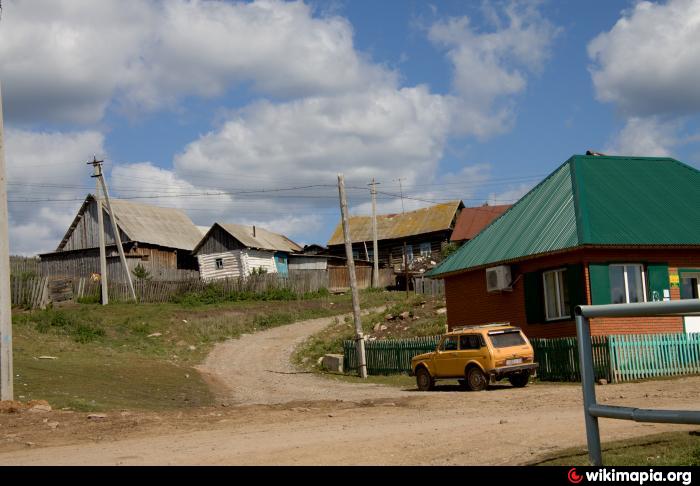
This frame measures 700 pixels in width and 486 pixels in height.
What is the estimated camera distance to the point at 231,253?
61875mm

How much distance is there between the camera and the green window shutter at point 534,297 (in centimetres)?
2502

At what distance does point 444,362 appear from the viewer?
2175cm

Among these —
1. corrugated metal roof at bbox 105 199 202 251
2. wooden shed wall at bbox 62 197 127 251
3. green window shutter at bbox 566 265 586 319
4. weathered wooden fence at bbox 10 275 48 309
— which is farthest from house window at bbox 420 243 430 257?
green window shutter at bbox 566 265 586 319

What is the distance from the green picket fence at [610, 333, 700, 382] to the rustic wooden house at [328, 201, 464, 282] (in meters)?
45.5

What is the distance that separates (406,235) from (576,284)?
48448 mm

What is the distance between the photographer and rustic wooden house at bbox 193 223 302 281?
2431 inches

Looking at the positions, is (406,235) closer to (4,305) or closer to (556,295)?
(556,295)

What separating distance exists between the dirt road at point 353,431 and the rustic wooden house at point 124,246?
1580 inches

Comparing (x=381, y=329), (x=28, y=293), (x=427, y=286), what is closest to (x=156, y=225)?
(x=28, y=293)

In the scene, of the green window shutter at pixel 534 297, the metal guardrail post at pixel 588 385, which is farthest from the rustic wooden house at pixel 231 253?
the metal guardrail post at pixel 588 385

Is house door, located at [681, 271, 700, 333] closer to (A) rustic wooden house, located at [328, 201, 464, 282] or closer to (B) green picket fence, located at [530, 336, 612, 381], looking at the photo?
(B) green picket fence, located at [530, 336, 612, 381]

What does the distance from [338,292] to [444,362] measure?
3569 centimetres

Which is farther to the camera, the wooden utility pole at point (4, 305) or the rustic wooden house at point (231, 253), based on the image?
the rustic wooden house at point (231, 253)

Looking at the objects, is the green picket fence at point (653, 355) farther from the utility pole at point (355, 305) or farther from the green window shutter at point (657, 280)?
the utility pole at point (355, 305)
